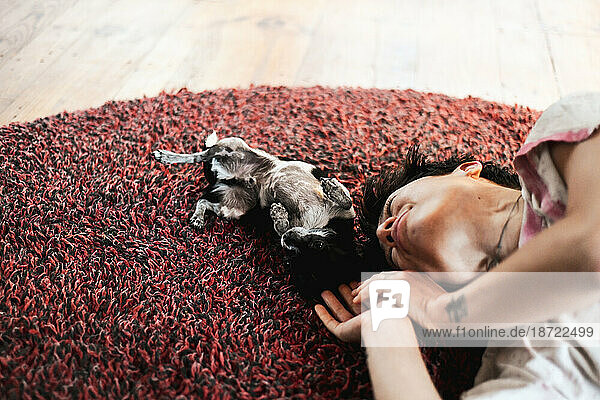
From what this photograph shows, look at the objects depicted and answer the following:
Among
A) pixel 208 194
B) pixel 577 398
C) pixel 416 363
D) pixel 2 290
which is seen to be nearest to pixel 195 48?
pixel 208 194

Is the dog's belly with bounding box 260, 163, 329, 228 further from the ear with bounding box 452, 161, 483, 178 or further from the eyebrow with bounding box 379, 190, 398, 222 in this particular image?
the ear with bounding box 452, 161, 483, 178

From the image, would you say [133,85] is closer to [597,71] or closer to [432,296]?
[432,296]

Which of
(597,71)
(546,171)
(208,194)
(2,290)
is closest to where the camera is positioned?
(546,171)

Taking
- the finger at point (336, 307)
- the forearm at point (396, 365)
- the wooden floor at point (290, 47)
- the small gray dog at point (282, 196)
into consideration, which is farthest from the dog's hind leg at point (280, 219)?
the wooden floor at point (290, 47)

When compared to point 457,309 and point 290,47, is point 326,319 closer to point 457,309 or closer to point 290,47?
point 457,309

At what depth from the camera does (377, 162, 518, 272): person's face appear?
2.93ft

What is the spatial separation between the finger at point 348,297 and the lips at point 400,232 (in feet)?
0.43

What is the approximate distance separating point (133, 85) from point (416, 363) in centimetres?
124

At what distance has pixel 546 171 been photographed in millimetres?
780

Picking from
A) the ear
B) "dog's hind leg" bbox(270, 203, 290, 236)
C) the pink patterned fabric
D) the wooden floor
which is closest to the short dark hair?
the ear

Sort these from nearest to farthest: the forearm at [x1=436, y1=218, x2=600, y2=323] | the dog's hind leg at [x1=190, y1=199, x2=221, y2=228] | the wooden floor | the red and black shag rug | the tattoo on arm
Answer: the forearm at [x1=436, y1=218, x2=600, y2=323] < the tattoo on arm < the red and black shag rug < the dog's hind leg at [x1=190, y1=199, x2=221, y2=228] < the wooden floor

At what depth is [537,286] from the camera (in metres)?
0.72

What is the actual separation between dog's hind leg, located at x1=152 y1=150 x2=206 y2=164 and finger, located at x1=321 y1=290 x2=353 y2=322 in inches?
15.7

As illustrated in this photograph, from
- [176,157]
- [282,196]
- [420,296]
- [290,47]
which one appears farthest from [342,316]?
[290,47]
